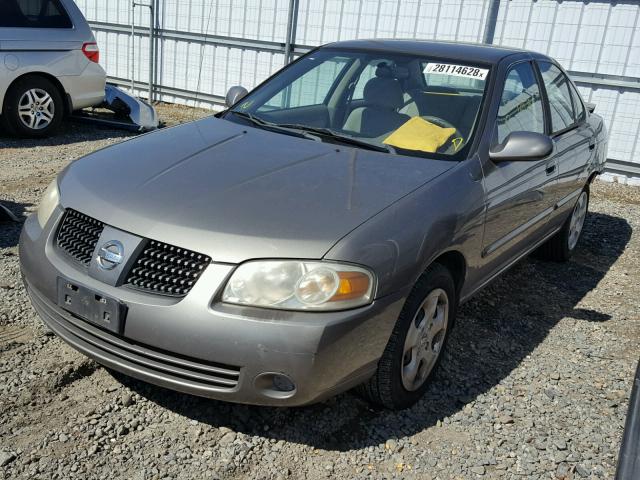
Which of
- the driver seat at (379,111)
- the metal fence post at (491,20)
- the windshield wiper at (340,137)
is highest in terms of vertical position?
the metal fence post at (491,20)

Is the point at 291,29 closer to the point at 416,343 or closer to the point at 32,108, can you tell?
the point at 32,108

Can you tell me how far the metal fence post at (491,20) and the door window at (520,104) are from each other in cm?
498

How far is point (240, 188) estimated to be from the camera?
2.84 m

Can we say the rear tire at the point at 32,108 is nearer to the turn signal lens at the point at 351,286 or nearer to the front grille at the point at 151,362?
the front grille at the point at 151,362

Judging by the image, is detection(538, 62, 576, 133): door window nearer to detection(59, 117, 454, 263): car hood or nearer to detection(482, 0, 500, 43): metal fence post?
detection(59, 117, 454, 263): car hood

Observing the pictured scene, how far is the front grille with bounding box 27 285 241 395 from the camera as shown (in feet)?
8.06

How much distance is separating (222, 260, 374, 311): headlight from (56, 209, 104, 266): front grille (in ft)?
2.20

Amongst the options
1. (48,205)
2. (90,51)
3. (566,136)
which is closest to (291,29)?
(90,51)

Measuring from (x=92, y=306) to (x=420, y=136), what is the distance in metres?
1.89

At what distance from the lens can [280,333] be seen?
7.71 feet

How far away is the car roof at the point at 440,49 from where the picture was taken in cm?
398

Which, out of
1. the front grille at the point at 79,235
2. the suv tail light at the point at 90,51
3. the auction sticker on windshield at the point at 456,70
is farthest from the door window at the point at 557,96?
the suv tail light at the point at 90,51

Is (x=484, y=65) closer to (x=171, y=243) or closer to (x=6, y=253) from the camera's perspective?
(x=171, y=243)

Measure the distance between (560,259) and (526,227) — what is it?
1.65 meters
